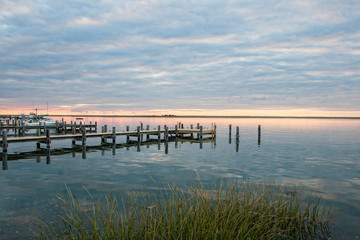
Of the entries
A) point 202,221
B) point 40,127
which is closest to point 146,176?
point 202,221

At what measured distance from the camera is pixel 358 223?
952 cm

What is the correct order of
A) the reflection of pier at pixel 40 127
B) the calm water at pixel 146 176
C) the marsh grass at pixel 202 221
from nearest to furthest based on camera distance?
1. the marsh grass at pixel 202 221
2. the calm water at pixel 146 176
3. the reflection of pier at pixel 40 127

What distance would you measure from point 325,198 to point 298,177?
16.0 ft

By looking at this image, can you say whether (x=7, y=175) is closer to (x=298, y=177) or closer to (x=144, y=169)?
(x=144, y=169)

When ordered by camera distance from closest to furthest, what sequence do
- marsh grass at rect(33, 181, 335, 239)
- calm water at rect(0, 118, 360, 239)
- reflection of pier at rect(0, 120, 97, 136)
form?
marsh grass at rect(33, 181, 335, 239), calm water at rect(0, 118, 360, 239), reflection of pier at rect(0, 120, 97, 136)

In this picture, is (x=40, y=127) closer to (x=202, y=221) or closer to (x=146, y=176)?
(x=146, y=176)

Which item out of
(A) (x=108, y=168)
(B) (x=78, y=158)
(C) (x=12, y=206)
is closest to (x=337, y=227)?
(C) (x=12, y=206)

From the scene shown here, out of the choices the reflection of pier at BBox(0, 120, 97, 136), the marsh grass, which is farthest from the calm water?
the reflection of pier at BBox(0, 120, 97, 136)

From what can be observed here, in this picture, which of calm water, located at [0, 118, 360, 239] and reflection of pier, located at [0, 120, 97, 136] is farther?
reflection of pier, located at [0, 120, 97, 136]

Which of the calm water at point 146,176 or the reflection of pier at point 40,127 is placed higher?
the reflection of pier at point 40,127

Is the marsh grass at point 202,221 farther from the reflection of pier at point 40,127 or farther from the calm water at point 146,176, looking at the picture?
the reflection of pier at point 40,127

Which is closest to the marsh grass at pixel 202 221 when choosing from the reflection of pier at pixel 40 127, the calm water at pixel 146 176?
the calm water at pixel 146 176

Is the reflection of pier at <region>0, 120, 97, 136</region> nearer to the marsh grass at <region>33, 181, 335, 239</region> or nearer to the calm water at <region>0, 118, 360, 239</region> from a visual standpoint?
the calm water at <region>0, 118, 360, 239</region>

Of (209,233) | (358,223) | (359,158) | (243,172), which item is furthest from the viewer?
(359,158)
